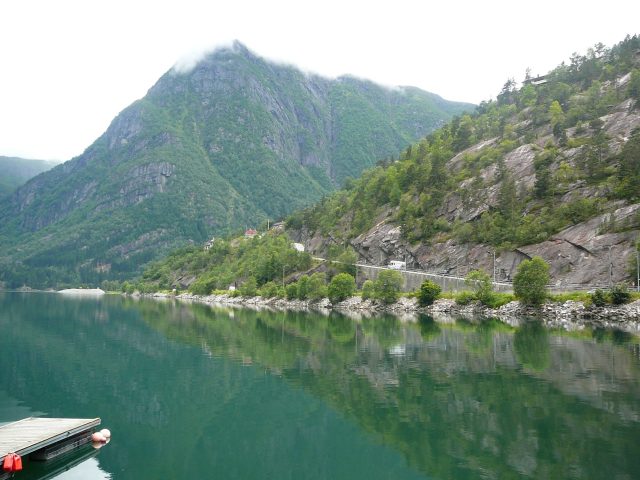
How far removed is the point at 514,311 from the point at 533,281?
549cm

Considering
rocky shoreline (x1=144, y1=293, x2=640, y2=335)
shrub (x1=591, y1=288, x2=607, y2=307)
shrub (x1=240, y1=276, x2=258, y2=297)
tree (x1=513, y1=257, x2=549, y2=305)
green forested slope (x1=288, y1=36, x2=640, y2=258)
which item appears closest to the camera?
rocky shoreline (x1=144, y1=293, x2=640, y2=335)

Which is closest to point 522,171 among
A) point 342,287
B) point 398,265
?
point 398,265

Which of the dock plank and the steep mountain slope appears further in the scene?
the steep mountain slope

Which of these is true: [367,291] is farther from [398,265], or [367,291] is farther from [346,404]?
[346,404]

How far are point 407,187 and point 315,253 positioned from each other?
31522 millimetres

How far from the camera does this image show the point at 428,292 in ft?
283

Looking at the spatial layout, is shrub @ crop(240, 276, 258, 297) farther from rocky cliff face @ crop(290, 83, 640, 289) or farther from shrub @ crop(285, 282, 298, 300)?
rocky cliff face @ crop(290, 83, 640, 289)

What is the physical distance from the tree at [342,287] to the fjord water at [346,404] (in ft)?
168

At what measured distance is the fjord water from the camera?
17750mm

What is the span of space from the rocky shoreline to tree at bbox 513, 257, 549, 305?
1417 mm

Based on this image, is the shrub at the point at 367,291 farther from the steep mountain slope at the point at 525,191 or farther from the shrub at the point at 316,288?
the steep mountain slope at the point at 525,191

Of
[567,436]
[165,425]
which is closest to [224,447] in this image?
[165,425]

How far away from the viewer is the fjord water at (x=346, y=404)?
699 inches

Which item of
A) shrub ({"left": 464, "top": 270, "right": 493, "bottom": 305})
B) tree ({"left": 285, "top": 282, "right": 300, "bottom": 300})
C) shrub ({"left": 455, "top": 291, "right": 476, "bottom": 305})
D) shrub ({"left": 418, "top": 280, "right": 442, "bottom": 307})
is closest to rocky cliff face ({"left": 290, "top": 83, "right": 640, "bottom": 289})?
shrub ({"left": 464, "top": 270, "right": 493, "bottom": 305})
